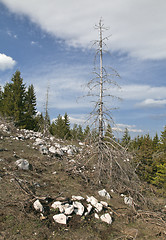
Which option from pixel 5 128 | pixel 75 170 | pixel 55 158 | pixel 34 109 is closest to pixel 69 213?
pixel 75 170

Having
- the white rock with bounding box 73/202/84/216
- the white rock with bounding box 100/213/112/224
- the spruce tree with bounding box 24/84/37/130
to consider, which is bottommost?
the white rock with bounding box 100/213/112/224

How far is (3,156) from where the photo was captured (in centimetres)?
767

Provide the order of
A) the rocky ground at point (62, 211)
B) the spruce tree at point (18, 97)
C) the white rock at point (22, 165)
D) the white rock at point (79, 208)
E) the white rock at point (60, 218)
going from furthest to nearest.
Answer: the spruce tree at point (18, 97)
the white rock at point (22, 165)
the white rock at point (79, 208)
the white rock at point (60, 218)
the rocky ground at point (62, 211)

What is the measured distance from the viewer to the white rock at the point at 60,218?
4.23m

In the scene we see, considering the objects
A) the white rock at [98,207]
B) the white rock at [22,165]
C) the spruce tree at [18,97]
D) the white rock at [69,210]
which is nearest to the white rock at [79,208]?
the white rock at [69,210]

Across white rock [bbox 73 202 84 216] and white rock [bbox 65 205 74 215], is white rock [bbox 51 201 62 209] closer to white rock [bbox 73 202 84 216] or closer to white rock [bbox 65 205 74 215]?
white rock [bbox 65 205 74 215]

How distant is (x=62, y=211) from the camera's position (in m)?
4.58

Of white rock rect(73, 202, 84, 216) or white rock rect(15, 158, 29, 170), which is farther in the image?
white rock rect(15, 158, 29, 170)

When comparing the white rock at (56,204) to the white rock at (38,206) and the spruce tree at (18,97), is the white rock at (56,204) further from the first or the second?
the spruce tree at (18,97)

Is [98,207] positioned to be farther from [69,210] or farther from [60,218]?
[60,218]

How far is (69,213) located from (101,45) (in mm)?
7091

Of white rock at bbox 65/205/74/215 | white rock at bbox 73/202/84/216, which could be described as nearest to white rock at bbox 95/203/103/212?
white rock at bbox 73/202/84/216

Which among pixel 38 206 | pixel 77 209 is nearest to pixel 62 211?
pixel 77 209

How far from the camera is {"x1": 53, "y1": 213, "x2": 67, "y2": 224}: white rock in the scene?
4227mm
